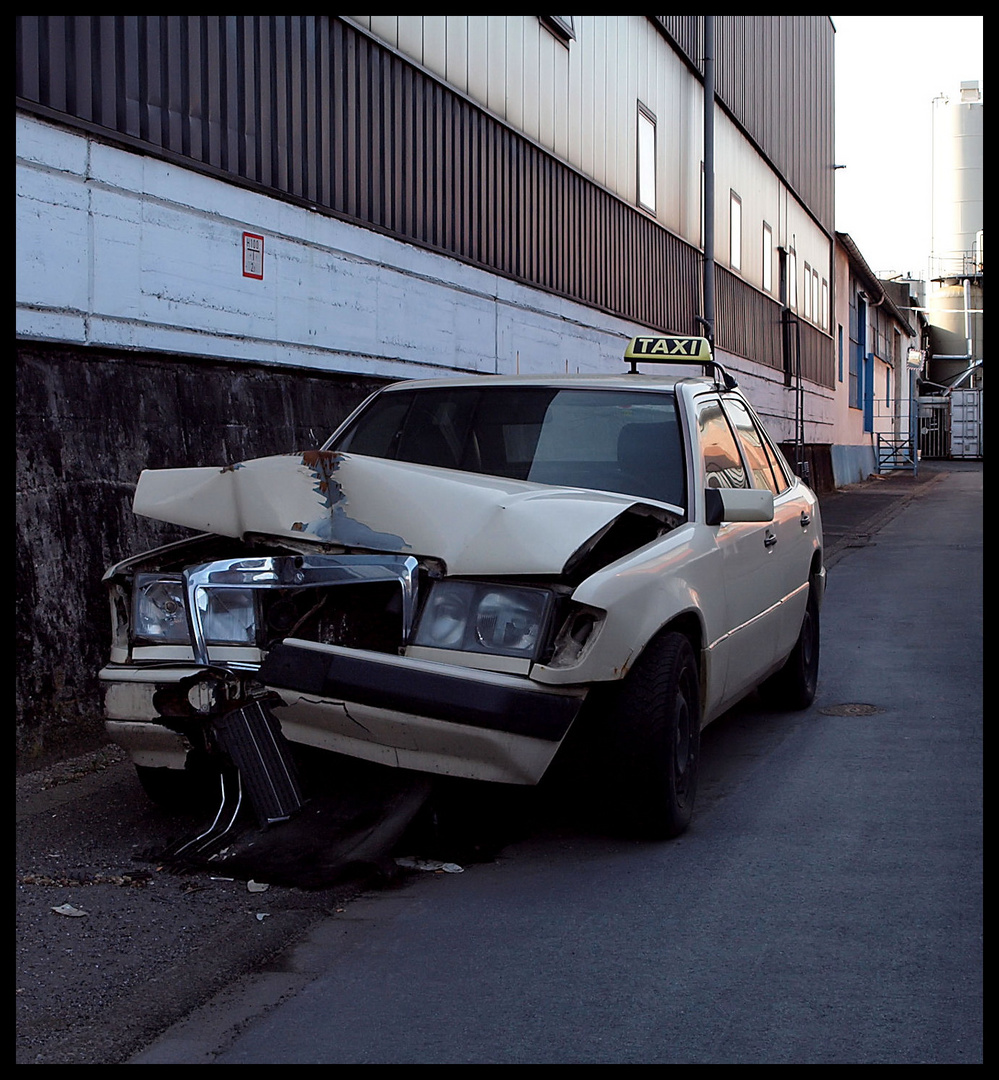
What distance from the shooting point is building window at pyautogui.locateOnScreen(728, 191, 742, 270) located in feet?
77.1

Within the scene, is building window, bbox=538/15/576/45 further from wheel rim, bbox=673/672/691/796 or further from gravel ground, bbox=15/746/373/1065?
gravel ground, bbox=15/746/373/1065

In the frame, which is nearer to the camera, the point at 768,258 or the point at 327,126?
the point at 327,126

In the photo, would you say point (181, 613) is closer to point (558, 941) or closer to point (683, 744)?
point (558, 941)

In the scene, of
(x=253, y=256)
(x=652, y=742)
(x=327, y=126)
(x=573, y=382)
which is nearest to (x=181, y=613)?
(x=652, y=742)

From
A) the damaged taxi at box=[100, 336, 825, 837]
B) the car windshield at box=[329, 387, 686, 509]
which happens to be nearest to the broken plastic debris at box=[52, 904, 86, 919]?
the damaged taxi at box=[100, 336, 825, 837]

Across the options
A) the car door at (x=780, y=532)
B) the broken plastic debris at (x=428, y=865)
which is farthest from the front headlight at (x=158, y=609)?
the car door at (x=780, y=532)

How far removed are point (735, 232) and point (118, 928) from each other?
21836 millimetres

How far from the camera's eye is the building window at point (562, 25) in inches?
547

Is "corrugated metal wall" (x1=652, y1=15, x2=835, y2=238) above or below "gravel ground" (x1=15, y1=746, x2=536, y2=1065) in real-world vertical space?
above

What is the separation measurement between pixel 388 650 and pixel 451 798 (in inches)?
40.5

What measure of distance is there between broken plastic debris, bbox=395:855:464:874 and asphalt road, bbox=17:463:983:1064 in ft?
0.14

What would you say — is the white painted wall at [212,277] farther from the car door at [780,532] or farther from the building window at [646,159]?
the building window at [646,159]

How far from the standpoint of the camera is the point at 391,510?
455 centimetres

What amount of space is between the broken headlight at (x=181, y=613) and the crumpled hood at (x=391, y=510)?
0.25 metres
